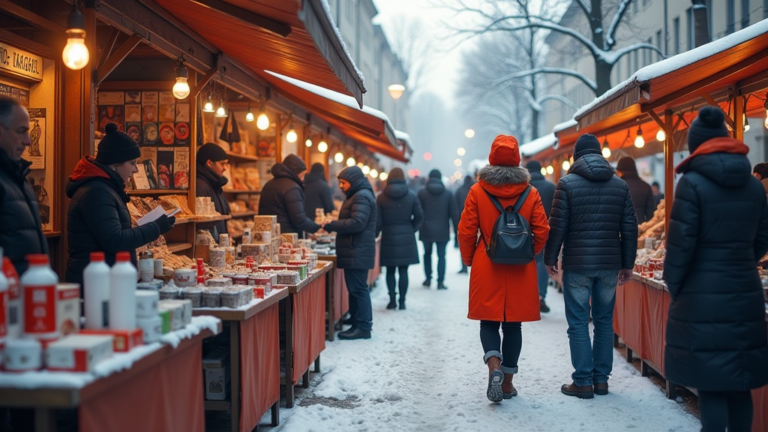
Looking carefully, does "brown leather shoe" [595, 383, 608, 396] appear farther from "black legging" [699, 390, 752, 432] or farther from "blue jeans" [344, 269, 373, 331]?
"blue jeans" [344, 269, 373, 331]

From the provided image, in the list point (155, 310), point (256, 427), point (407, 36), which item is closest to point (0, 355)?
point (155, 310)

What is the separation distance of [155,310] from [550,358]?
18.6 feet

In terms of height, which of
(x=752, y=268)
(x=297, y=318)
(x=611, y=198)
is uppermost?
(x=611, y=198)

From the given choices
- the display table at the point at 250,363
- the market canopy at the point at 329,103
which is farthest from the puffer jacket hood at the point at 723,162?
the market canopy at the point at 329,103

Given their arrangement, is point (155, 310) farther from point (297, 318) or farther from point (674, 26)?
point (674, 26)

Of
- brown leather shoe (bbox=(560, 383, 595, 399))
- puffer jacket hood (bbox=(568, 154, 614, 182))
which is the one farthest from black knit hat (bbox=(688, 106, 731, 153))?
brown leather shoe (bbox=(560, 383, 595, 399))

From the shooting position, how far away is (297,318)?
21.7ft

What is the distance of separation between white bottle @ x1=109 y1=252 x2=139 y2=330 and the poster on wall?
2952 mm

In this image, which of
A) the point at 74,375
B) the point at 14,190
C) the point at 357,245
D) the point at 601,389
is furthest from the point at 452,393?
the point at 74,375

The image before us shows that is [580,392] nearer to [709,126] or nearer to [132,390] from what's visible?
[709,126]

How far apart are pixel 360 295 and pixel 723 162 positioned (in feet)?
18.6

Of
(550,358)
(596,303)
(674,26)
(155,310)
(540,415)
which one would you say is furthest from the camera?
(674,26)

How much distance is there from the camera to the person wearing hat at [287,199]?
9797mm

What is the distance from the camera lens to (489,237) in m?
6.49
